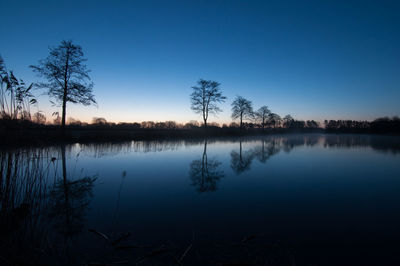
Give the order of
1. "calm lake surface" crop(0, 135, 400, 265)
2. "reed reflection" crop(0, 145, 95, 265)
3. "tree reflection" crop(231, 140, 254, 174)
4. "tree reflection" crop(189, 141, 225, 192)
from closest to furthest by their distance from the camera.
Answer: "reed reflection" crop(0, 145, 95, 265)
"calm lake surface" crop(0, 135, 400, 265)
"tree reflection" crop(189, 141, 225, 192)
"tree reflection" crop(231, 140, 254, 174)

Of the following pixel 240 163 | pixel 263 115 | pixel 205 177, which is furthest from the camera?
pixel 263 115

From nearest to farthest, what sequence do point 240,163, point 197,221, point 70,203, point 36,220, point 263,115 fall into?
point 36,220
point 197,221
point 70,203
point 240,163
point 263,115

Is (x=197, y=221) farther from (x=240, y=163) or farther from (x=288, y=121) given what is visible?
(x=288, y=121)

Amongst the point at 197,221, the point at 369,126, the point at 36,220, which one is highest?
the point at 369,126

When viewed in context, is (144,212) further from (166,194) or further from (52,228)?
(52,228)

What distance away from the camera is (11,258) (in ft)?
4.90

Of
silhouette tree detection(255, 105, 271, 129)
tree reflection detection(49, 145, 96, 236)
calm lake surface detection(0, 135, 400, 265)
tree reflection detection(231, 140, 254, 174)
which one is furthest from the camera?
silhouette tree detection(255, 105, 271, 129)

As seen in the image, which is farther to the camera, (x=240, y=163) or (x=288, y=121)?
(x=288, y=121)

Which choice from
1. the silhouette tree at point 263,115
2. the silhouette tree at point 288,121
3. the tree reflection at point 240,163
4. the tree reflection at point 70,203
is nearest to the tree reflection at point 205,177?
the tree reflection at point 240,163

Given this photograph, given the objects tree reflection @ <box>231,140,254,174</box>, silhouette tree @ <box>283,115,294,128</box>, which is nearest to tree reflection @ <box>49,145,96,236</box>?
tree reflection @ <box>231,140,254,174</box>

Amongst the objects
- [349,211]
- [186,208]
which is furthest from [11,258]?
[349,211]

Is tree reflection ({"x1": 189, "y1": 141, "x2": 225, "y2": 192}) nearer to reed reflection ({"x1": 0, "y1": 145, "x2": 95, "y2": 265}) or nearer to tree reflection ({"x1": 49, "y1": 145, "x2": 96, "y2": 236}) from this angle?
tree reflection ({"x1": 49, "y1": 145, "x2": 96, "y2": 236})

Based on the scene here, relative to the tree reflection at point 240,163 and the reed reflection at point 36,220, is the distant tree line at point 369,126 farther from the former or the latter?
the reed reflection at point 36,220

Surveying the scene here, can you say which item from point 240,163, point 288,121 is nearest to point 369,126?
point 288,121
